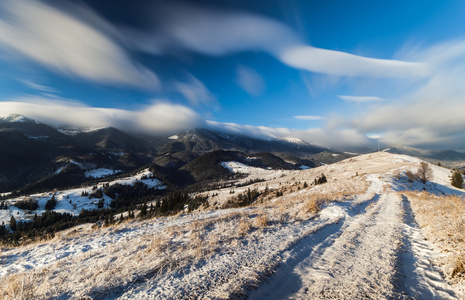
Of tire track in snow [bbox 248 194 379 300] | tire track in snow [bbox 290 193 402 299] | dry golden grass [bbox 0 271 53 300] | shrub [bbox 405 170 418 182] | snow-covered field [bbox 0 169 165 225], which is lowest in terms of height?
snow-covered field [bbox 0 169 165 225]

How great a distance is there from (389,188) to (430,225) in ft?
75.5

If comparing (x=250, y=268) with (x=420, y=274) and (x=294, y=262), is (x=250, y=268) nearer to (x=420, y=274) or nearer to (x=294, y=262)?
(x=294, y=262)

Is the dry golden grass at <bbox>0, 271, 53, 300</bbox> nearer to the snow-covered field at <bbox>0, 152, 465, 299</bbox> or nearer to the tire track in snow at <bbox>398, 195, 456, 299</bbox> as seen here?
the snow-covered field at <bbox>0, 152, 465, 299</bbox>

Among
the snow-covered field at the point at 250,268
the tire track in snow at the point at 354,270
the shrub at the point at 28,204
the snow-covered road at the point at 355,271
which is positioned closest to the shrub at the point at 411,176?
the snow-covered field at the point at 250,268

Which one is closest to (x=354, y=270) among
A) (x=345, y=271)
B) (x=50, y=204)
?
(x=345, y=271)

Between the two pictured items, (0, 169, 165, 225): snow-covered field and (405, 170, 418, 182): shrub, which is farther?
(0, 169, 165, 225): snow-covered field

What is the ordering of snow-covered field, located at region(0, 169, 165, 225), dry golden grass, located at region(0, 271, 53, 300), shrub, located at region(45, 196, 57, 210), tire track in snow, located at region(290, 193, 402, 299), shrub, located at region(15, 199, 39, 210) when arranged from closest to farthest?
dry golden grass, located at region(0, 271, 53, 300) → tire track in snow, located at region(290, 193, 402, 299) → snow-covered field, located at region(0, 169, 165, 225) → shrub, located at region(15, 199, 39, 210) → shrub, located at region(45, 196, 57, 210)

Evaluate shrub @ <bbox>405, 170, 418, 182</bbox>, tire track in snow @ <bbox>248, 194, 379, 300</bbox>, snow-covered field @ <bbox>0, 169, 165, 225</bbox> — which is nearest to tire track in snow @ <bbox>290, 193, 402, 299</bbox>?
tire track in snow @ <bbox>248, 194, 379, 300</bbox>

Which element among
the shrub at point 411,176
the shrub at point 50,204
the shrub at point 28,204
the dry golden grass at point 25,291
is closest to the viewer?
the dry golden grass at point 25,291

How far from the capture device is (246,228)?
7910 millimetres

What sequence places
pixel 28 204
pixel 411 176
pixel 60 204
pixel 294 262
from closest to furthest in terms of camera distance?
pixel 294 262 < pixel 411 176 < pixel 28 204 < pixel 60 204

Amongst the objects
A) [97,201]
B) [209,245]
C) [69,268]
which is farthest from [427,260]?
[97,201]

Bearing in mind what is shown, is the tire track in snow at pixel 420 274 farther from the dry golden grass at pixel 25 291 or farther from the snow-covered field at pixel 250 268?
the dry golden grass at pixel 25 291

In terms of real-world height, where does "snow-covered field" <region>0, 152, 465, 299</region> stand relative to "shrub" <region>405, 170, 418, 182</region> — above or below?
below
